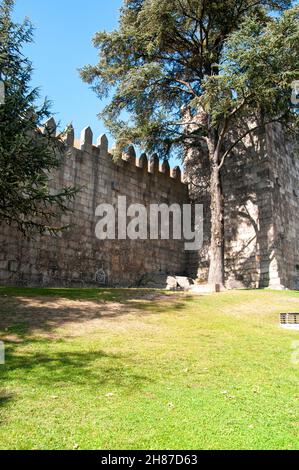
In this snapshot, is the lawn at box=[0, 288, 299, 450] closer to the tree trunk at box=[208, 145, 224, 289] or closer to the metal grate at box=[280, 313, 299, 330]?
the metal grate at box=[280, 313, 299, 330]

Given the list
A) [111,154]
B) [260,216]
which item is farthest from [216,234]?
[111,154]

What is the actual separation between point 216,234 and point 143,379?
11.0 meters

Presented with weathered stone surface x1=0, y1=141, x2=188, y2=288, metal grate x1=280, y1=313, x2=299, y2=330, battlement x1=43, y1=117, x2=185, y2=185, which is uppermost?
battlement x1=43, y1=117, x2=185, y2=185

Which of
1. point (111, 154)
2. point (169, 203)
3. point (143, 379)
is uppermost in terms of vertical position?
point (111, 154)

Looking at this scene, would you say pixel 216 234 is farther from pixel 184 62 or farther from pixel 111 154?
pixel 184 62

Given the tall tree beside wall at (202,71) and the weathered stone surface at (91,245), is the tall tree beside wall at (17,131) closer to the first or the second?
the weathered stone surface at (91,245)

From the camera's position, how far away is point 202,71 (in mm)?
18234

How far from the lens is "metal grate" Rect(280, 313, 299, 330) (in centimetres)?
906

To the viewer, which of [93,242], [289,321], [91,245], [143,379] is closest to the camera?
[143,379]

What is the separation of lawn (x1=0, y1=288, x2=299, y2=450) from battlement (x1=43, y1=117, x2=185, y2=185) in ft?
25.6

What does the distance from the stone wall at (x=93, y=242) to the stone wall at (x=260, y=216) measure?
8.05ft

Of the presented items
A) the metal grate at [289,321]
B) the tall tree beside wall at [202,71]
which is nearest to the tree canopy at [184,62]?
the tall tree beside wall at [202,71]

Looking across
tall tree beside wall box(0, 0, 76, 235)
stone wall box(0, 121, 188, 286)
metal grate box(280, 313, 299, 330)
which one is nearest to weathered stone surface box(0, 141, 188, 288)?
stone wall box(0, 121, 188, 286)

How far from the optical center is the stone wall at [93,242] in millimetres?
13727
